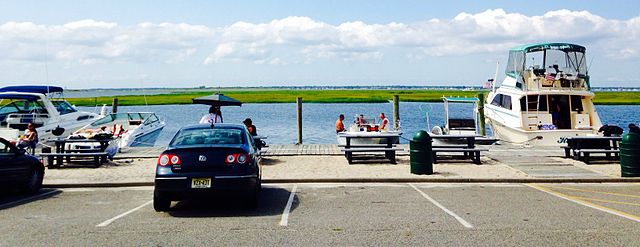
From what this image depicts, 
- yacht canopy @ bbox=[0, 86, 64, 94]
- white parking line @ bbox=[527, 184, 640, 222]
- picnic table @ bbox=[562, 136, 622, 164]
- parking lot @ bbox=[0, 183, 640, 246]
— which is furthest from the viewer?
yacht canopy @ bbox=[0, 86, 64, 94]

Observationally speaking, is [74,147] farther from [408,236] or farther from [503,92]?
[503,92]

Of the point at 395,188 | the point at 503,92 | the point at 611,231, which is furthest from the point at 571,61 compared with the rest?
the point at 611,231

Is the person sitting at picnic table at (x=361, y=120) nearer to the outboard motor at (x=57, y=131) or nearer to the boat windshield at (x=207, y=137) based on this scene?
the outboard motor at (x=57, y=131)

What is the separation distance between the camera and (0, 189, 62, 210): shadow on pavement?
10336mm

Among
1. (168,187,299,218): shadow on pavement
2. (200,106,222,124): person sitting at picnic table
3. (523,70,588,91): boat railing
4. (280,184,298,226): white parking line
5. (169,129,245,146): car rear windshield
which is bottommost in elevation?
(280,184,298,226): white parking line

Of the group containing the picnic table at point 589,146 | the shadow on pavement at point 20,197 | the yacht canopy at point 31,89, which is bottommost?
the shadow on pavement at point 20,197

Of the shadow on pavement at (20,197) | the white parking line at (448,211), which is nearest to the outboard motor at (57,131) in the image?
the shadow on pavement at (20,197)

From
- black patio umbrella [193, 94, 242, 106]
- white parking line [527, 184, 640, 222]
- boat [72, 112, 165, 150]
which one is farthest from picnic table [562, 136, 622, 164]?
boat [72, 112, 165, 150]

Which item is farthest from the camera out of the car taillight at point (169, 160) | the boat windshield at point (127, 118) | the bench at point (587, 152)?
the boat windshield at point (127, 118)

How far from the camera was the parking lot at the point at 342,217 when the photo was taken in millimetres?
7230

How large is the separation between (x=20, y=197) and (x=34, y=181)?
23.1 inches

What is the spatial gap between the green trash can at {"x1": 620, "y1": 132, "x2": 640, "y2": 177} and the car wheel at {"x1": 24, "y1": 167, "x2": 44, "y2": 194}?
13292mm

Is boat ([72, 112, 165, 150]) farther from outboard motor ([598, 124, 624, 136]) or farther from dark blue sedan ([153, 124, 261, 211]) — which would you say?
outboard motor ([598, 124, 624, 136])

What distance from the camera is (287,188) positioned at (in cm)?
1216
